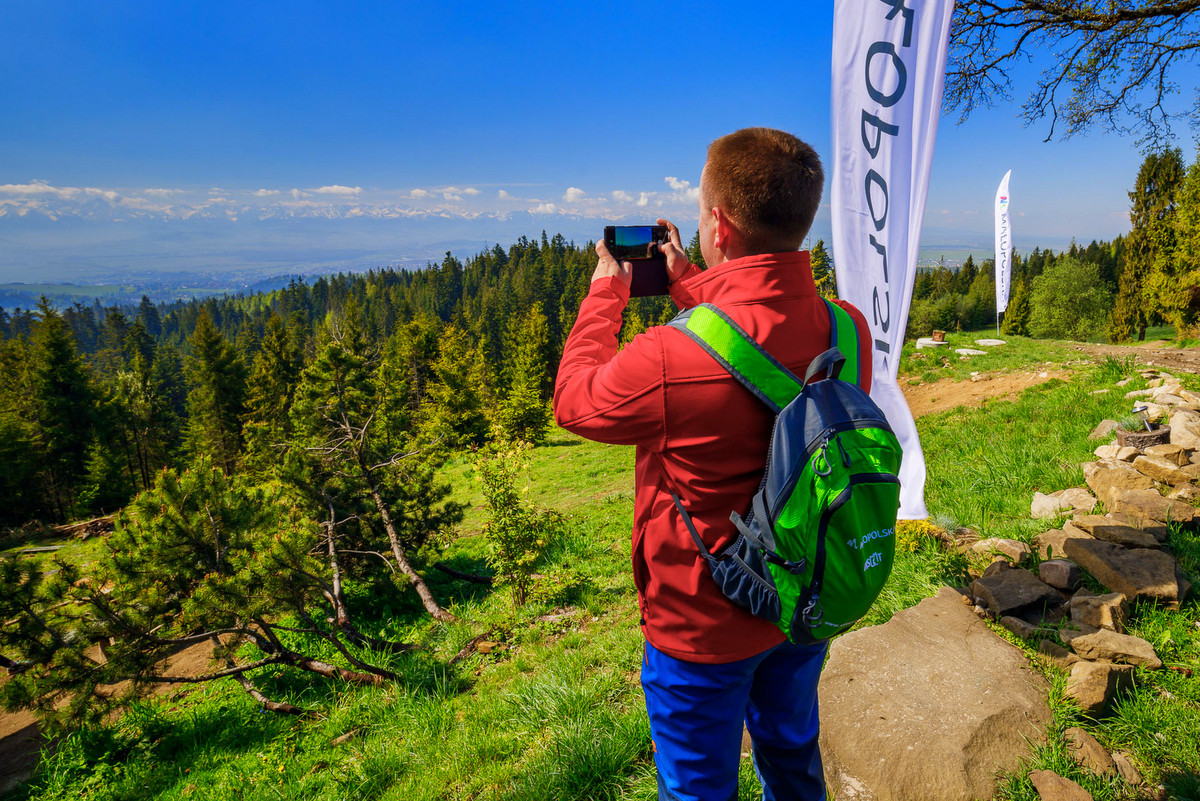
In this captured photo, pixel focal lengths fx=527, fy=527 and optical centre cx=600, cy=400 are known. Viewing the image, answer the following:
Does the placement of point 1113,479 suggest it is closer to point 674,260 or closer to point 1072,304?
point 674,260

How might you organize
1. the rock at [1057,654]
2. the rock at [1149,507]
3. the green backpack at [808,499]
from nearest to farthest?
the green backpack at [808,499] → the rock at [1057,654] → the rock at [1149,507]

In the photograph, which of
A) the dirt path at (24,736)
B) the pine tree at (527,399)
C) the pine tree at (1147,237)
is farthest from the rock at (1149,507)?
the pine tree at (1147,237)

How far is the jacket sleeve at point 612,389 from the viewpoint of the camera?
59.5 inches

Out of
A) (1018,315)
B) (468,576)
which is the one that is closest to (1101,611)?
(468,576)

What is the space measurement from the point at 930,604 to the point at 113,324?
99125 mm

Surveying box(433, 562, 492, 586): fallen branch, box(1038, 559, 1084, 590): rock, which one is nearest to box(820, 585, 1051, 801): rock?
box(1038, 559, 1084, 590): rock

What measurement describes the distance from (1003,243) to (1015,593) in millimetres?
21796

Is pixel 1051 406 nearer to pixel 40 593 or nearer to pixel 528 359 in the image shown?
pixel 40 593

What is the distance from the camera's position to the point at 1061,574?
3.73 m

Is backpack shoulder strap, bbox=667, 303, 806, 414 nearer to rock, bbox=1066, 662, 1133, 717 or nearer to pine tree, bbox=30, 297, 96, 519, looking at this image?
rock, bbox=1066, 662, 1133, 717

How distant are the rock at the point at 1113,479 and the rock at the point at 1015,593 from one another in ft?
6.44

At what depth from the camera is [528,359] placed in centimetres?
3891

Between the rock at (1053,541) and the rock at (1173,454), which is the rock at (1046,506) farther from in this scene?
the rock at (1173,454)

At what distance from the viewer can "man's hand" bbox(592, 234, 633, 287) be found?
1912mm
